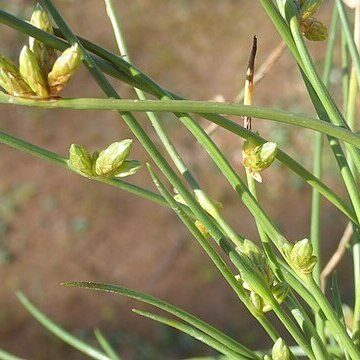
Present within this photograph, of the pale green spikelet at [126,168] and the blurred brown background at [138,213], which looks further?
the blurred brown background at [138,213]

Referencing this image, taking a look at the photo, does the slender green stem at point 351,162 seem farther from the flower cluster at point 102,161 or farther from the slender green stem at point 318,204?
the flower cluster at point 102,161

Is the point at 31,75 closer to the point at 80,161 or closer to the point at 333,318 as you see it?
the point at 80,161

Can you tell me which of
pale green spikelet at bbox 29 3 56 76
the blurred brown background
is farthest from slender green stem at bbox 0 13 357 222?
the blurred brown background

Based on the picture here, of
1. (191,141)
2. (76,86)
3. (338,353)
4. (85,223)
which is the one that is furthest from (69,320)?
(338,353)

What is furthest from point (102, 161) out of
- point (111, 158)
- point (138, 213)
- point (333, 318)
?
point (138, 213)

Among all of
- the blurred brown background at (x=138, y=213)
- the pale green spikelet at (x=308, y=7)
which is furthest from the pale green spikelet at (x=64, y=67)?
the blurred brown background at (x=138, y=213)

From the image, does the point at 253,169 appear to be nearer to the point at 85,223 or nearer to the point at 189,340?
the point at 189,340
